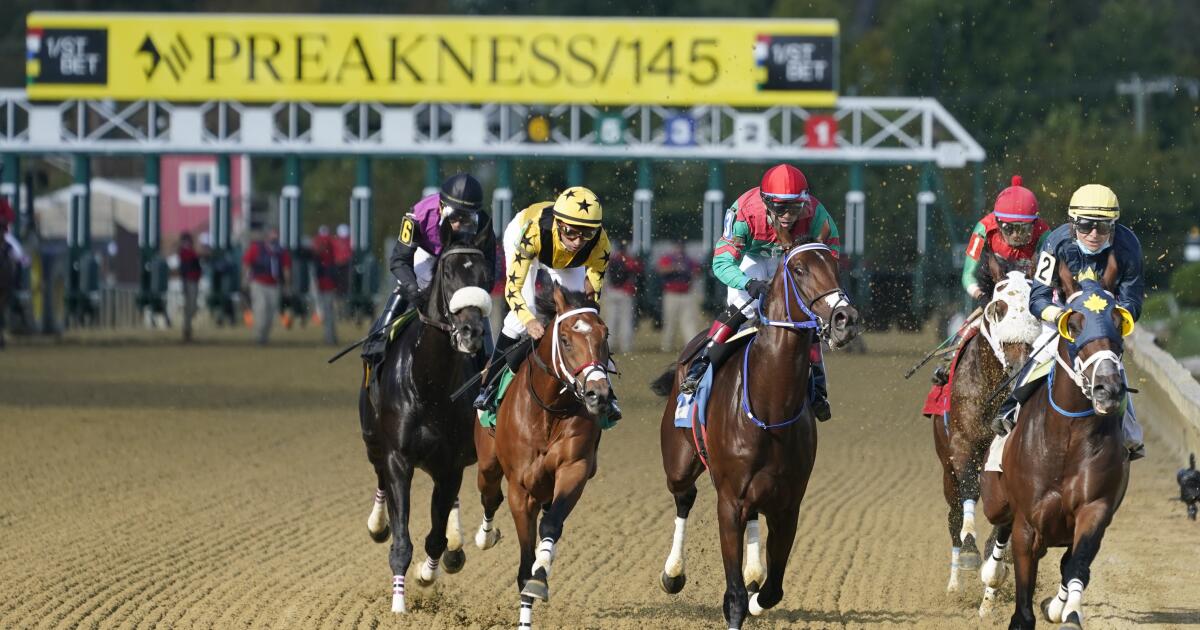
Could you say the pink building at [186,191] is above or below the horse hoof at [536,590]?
above

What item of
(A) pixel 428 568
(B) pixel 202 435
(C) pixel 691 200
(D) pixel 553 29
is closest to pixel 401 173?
(C) pixel 691 200

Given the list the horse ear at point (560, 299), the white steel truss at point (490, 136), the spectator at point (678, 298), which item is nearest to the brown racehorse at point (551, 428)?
the horse ear at point (560, 299)

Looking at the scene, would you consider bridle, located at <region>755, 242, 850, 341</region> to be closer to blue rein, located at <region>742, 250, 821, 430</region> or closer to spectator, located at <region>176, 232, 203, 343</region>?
blue rein, located at <region>742, 250, 821, 430</region>

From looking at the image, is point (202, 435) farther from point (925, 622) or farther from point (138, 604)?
point (925, 622)

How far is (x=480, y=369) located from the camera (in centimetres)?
899

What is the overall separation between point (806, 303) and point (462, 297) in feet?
5.51

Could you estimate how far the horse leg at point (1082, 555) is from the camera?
7035 millimetres

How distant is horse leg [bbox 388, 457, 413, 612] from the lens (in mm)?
8312

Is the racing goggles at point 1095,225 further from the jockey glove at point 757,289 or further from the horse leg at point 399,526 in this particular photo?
the horse leg at point 399,526

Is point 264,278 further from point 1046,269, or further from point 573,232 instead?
point 1046,269

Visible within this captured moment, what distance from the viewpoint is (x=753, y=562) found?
334 inches

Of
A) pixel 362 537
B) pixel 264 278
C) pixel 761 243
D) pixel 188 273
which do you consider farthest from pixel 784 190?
pixel 188 273

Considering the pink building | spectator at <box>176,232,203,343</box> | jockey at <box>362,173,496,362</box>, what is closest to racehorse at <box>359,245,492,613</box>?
jockey at <box>362,173,496,362</box>

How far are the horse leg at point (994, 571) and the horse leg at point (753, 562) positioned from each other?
0.99 m
